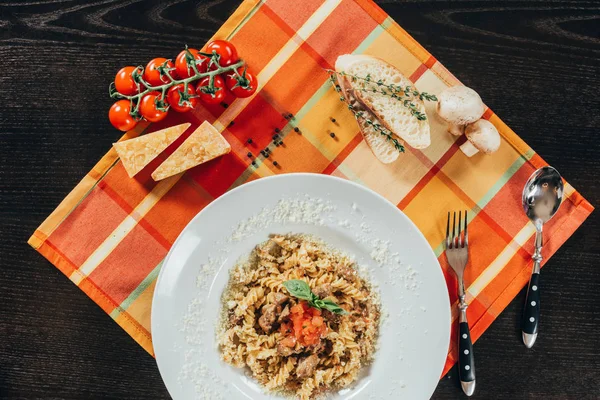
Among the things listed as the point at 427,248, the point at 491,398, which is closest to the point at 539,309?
the point at 491,398

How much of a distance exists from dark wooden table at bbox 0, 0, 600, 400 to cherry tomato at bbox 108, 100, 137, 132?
9.5 inches

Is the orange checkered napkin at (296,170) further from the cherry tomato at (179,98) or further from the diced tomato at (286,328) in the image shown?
the diced tomato at (286,328)

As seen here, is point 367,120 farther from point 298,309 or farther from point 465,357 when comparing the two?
point 465,357

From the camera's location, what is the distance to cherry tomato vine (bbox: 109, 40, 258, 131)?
337 cm

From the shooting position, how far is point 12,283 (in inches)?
149

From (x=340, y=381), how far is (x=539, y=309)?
1.52 m

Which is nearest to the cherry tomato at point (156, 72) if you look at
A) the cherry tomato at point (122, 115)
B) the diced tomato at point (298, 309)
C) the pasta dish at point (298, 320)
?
the cherry tomato at point (122, 115)

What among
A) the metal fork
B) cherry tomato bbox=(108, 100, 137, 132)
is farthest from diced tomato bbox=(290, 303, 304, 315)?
cherry tomato bbox=(108, 100, 137, 132)

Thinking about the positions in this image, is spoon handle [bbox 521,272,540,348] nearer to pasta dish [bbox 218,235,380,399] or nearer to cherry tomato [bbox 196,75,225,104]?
pasta dish [bbox 218,235,380,399]

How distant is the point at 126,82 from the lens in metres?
3.48

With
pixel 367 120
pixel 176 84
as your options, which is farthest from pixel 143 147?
pixel 367 120

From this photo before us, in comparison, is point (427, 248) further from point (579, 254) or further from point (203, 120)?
point (203, 120)

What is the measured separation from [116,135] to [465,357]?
2.94 m

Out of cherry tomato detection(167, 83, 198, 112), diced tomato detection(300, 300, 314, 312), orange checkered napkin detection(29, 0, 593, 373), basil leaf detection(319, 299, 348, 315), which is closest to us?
basil leaf detection(319, 299, 348, 315)
